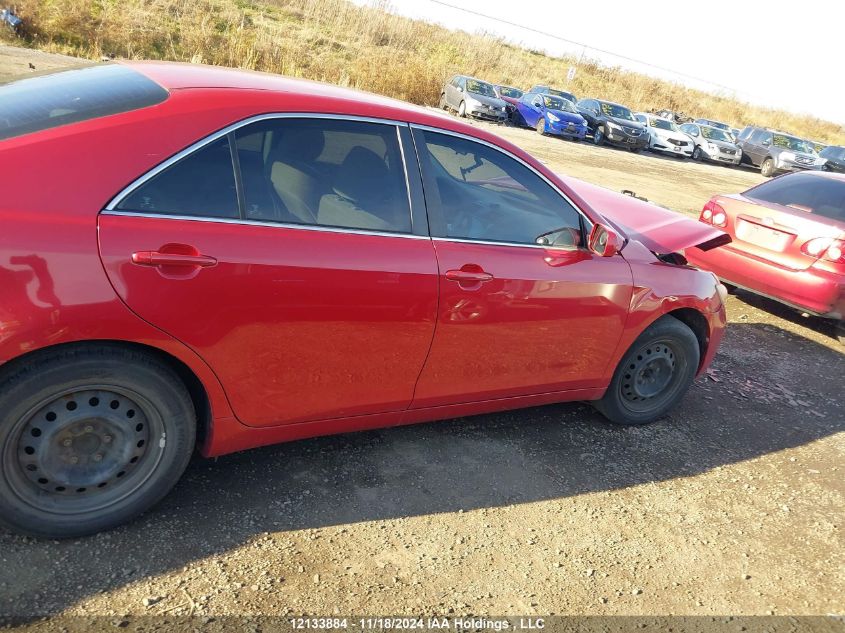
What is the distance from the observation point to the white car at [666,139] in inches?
1139

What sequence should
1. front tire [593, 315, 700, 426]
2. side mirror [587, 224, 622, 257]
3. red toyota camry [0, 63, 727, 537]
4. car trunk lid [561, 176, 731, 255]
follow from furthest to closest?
car trunk lid [561, 176, 731, 255]
front tire [593, 315, 700, 426]
side mirror [587, 224, 622, 257]
red toyota camry [0, 63, 727, 537]

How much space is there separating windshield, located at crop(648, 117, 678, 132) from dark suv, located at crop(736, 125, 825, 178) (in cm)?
389

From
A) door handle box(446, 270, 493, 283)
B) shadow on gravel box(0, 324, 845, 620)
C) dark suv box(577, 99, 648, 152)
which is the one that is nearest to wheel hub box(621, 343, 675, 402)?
shadow on gravel box(0, 324, 845, 620)

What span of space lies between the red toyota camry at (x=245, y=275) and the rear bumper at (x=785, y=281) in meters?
3.39

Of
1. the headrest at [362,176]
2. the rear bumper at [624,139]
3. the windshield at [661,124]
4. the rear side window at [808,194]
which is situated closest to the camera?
the headrest at [362,176]

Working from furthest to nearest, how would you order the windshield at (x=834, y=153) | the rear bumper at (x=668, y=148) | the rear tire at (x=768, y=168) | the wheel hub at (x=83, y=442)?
the rear tire at (x=768, y=168)
the windshield at (x=834, y=153)
the rear bumper at (x=668, y=148)
the wheel hub at (x=83, y=442)

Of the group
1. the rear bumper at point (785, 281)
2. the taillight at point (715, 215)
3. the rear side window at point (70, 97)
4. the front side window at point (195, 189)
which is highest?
the rear side window at point (70, 97)

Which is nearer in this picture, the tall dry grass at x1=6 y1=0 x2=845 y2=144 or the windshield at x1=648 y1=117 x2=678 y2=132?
the tall dry grass at x1=6 y1=0 x2=845 y2=144

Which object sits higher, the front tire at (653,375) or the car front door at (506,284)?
the car front door at (506,284)

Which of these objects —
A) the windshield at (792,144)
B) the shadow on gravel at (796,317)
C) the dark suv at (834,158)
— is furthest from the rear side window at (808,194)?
the windshield at (792,144)

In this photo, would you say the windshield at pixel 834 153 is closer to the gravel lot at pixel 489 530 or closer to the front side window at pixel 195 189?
the gravel lot at pixel 489 530

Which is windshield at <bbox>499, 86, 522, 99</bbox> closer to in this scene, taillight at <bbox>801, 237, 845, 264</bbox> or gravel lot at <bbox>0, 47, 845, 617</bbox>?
taillight at <bbox>801, 237, 845, 264</bbox>

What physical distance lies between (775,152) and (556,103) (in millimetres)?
10970

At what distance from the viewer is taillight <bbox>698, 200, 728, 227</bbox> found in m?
7.13
